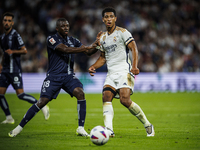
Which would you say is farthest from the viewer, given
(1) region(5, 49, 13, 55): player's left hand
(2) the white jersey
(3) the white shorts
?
(1) region(5, 49, 13, 55): player's left hand

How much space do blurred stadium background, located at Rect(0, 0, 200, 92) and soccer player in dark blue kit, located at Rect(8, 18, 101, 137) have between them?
41.2 ft

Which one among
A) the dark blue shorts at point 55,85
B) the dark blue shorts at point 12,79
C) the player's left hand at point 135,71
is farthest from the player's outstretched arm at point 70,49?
the dark blue shorts at point 12,79

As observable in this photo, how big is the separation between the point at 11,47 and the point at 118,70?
11.1 feet

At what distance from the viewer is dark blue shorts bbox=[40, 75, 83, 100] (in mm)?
6395

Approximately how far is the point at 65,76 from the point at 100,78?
1285 cm

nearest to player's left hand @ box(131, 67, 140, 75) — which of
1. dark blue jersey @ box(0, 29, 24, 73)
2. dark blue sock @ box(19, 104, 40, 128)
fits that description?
Answer: dark blue sock @ box(19, 104, 40, 128)

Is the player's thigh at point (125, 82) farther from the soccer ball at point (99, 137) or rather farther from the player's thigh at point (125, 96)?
the soccer ball at point (99, 137)

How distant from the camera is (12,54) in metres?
8.26

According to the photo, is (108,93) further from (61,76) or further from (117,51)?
(61,76)

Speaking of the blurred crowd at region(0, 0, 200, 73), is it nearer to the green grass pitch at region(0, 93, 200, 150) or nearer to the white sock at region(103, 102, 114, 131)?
the green grass pitch at region(0, 93, 200, 150)

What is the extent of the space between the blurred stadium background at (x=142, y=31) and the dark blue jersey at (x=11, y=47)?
10.9 metres

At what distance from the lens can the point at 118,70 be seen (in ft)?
20.4

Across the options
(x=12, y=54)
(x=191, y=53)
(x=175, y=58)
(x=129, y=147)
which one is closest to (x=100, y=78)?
(x=175, y=58)

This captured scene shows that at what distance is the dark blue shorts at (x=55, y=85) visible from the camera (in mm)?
6395
